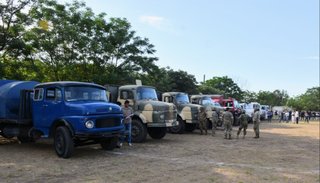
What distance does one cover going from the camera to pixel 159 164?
37.6 feet

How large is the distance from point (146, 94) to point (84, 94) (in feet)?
16.8

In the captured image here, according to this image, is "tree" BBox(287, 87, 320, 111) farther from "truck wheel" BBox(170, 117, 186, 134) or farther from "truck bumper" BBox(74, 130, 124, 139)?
"truck bumper" BBox(74, 130, 124, 139)


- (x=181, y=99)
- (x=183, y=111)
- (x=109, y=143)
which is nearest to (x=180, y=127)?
(x=183, y=111)

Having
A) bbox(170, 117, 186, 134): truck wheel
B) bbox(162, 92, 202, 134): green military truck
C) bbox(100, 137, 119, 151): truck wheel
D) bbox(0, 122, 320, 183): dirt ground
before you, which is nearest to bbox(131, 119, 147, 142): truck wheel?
bbox(0, 122, 320, 183): dirt ground

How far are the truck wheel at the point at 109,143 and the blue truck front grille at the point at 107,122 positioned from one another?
1.06 m

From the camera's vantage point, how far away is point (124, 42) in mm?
28984

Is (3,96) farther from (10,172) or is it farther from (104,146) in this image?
(10,172)

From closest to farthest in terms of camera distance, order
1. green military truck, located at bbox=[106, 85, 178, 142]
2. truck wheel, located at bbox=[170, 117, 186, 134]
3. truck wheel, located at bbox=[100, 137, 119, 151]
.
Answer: truck wheel, located at bbox=[100, 137, 119, 151] → green military truck, located at bbox=[106, 85, 178, 142] → truck wheel, located at bbox=[170, 117, 186, 134]

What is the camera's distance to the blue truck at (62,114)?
1181 centimetres

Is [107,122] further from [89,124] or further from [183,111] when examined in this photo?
[183,111]

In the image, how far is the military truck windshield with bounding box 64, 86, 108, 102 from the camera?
12.3m

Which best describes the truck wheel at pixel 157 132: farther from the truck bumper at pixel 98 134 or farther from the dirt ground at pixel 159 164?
the truck bumper at pixel 98 134

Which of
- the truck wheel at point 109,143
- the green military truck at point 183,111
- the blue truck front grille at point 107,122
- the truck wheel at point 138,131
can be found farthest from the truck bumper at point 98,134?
the green military truck at point 183,111

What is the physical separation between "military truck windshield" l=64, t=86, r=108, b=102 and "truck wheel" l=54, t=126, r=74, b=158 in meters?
0.99
